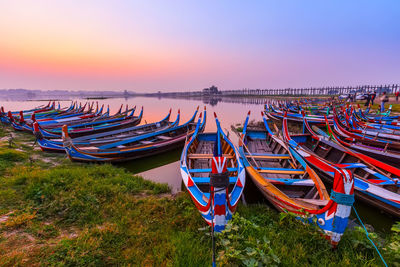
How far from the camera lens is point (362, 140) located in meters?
8.12

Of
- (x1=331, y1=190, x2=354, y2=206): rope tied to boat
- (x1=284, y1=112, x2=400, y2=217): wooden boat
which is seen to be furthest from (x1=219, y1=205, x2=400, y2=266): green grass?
(x1=284, y1=112, x2=400, y2=217): wooden boat

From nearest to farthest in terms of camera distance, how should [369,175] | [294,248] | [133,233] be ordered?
[294,248], [133,233], [369,175]

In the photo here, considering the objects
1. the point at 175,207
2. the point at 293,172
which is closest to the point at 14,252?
the point at 175,207

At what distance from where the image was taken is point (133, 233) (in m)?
3.75

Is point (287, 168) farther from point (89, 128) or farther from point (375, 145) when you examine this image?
point (89, 128)

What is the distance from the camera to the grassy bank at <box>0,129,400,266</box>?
289 cm

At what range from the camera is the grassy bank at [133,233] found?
2895mm

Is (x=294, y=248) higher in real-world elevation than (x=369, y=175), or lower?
lower

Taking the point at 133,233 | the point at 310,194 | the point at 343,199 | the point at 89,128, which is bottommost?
the point at 133,233

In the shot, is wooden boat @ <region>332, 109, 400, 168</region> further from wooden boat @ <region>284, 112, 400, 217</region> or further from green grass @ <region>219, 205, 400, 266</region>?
green grass @ <region>219, 205, 400, 266</region>

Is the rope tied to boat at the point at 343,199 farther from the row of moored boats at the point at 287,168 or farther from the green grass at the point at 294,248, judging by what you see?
the green grass at the point at 294,248

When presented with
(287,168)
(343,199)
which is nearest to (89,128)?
(287,168)

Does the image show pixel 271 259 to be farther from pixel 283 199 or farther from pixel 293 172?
pixel 293 172

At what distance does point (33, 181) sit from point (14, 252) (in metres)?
3.33
